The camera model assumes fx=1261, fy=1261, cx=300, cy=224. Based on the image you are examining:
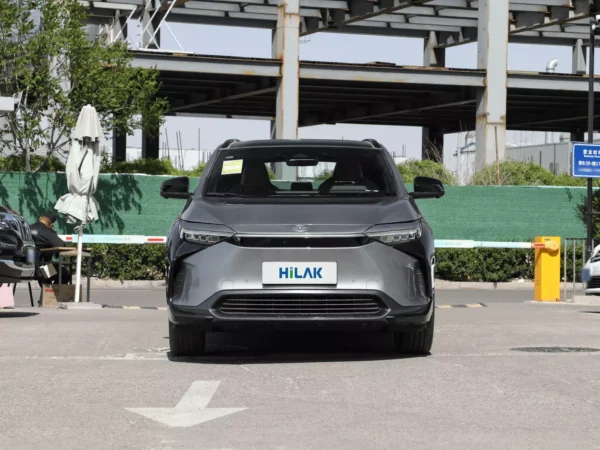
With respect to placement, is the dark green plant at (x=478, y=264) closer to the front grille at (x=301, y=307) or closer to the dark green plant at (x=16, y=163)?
the dark green plant at (x=16, y=163)

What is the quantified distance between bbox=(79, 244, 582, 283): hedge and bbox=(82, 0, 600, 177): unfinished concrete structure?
948 cm

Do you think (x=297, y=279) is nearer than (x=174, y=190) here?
Yes

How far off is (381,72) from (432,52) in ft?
61.9

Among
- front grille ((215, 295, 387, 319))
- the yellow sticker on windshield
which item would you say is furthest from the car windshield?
front grille ((215, 295, 387, 319))

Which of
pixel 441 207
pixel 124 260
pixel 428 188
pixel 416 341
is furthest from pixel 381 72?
pixel 416 341

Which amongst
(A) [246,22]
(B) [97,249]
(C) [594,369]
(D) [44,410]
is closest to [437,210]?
(B) [97,249]

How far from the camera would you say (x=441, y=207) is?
26656 mm

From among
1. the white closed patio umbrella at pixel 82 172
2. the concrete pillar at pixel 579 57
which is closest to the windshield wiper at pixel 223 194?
the white closed patio umbrella at pixel 82 172

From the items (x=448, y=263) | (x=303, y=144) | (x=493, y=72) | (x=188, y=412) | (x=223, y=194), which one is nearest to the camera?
(x=188, y=412)

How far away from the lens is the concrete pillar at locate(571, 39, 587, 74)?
57.9m

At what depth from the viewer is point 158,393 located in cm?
763

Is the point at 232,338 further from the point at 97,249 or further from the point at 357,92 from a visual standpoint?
the point at 357,92

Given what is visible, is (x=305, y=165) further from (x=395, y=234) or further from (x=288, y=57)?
(x=288, y=57)

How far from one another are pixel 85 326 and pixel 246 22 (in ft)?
129
